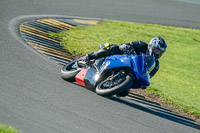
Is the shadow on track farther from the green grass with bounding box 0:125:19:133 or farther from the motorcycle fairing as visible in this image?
the green grass with bounding box 0:125:19:133

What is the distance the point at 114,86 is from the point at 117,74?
8.7 inches

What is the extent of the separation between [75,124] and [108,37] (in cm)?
825

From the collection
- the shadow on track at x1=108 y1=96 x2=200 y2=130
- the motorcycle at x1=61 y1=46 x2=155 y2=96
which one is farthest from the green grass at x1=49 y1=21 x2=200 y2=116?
the motorcycle at x1=61 y1=46 x2=155 y2=96

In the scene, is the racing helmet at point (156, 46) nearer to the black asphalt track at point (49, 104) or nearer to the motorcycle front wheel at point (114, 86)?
the motorcycle front wheel at point (114, 86)

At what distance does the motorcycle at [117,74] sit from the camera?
6759 mm

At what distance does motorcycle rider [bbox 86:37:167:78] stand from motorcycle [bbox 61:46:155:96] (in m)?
0.10

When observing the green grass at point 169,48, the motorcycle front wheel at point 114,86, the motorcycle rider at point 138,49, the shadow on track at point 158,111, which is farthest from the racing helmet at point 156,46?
the green grass at point 169,48

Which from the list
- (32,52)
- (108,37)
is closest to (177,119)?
(32,52)

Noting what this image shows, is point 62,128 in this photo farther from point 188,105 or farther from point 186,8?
point 186,8

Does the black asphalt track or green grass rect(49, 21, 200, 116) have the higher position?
the black asphalt track

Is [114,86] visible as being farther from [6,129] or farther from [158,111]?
[6,129]

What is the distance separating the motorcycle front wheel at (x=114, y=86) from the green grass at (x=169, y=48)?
2.24 meters

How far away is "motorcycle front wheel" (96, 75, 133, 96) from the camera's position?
6547 mm

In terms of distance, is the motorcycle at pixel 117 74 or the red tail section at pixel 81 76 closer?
the motorcycle at pixel 117 74
